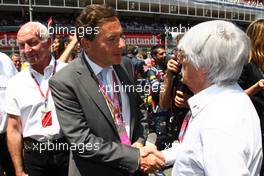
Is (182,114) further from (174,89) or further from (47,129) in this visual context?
(47,129)

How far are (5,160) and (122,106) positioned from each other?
1.59 m

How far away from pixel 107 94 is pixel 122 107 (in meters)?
0.14

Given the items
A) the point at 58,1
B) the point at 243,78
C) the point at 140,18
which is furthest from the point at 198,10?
the point at 243,78

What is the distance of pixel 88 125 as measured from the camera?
6.85 ft

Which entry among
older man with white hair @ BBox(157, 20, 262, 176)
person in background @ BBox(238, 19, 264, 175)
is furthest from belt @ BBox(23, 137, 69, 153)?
person in background @ BBox(238, 19, 264, 175)

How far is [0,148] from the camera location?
3355 millimetres

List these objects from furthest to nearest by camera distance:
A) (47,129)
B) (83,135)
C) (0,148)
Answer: (0,148), (47,129), (83,135)

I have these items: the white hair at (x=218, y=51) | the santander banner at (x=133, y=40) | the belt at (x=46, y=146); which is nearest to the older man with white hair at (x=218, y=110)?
the white hair at (x=218, y=51)

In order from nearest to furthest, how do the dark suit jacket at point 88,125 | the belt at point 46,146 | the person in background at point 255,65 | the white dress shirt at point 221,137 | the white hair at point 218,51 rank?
the white dress shirt at point 221,137 < the white hair at point 218,51 < the dark suit jacket at point 88,125 < the belt at point 46,146 < the person in background at point 255,65

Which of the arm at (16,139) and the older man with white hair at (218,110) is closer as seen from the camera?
the older man with white hair at (218,110)

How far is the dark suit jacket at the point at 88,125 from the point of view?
2047mm

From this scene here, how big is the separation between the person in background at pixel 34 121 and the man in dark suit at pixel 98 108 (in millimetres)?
455

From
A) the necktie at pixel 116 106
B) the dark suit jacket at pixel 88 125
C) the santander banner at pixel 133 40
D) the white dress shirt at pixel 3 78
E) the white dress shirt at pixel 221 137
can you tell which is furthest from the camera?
the santander banner at pixel 133 40

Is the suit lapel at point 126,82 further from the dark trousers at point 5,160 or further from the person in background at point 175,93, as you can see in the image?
the dark trousers at point 5,160
